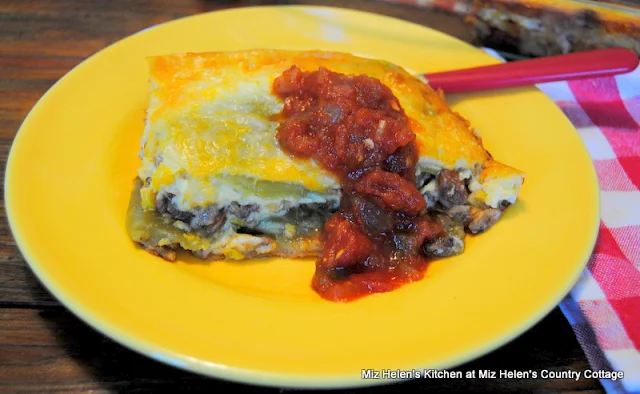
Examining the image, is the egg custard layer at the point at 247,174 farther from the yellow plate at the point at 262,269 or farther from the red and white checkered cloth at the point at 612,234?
the red and white checkered cloth at the point at 612,234

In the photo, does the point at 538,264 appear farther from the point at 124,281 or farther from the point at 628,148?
the point at 124,281

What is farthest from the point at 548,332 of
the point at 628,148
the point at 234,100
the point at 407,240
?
the point at 234,100

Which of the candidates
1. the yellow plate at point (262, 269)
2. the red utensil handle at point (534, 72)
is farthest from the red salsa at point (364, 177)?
the red utensil handle at point (534, 72)

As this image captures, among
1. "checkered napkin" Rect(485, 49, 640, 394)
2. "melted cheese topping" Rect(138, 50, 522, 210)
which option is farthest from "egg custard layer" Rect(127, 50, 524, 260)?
"checkered napkin" Rect(485, 49, 640, 394)

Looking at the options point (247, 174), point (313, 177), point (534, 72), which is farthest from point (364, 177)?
point (534, 72)

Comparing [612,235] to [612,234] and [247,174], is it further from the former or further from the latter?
[247,174]

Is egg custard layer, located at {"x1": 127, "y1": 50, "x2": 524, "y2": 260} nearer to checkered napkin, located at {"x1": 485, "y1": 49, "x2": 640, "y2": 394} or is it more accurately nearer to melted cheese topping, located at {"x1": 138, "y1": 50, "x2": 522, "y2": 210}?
melted cheese topping, located at {"x1": 138, "y1": 50, "x2": 522, "y2": 210}
